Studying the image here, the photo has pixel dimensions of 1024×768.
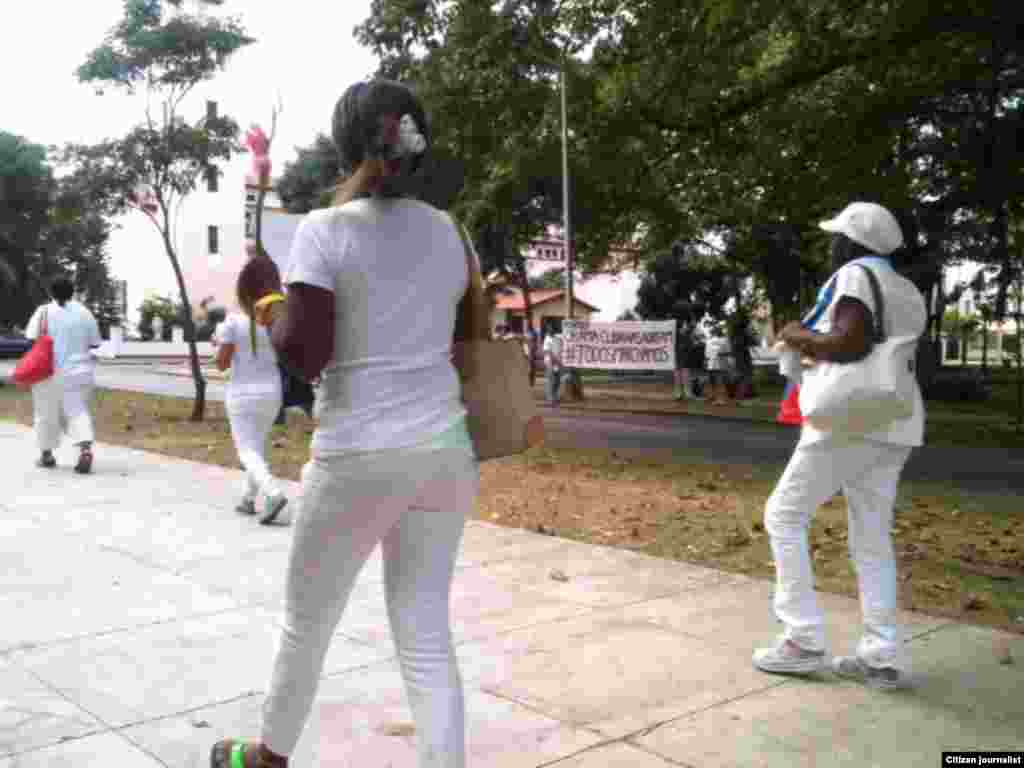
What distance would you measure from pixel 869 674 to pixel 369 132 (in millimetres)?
2700

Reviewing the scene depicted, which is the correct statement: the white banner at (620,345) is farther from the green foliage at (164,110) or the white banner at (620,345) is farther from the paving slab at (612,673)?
the paving slab at (612,673)

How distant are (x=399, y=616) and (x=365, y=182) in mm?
1042

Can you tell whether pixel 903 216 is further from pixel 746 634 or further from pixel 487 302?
pixel 487 302

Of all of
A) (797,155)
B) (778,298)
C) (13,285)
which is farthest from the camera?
(778,298)

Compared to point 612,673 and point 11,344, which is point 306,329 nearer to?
point 612,673

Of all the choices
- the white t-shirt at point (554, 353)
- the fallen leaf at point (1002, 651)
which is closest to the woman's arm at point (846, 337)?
the fallen leaf at point (1002, 651)

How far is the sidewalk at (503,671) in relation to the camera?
3.35 m

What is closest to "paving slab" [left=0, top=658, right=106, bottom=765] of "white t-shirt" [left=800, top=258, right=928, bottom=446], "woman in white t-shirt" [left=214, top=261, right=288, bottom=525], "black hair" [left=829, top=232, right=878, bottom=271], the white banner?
"white t-shirt" [left=800, top=258, right=928, bottom=446]

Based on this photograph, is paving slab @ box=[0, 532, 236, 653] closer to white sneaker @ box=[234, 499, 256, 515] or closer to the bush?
white sneaker @ box=[234, 499, 256, 515]

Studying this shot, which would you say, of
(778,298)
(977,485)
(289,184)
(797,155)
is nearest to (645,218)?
(797,155)

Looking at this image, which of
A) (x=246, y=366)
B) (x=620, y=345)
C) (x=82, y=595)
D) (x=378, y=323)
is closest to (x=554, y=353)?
(x=620, y=345)

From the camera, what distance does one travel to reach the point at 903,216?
1800 centimetres

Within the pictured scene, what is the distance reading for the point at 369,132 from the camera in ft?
8.24

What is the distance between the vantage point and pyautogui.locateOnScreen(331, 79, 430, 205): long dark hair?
2504 millimetres
